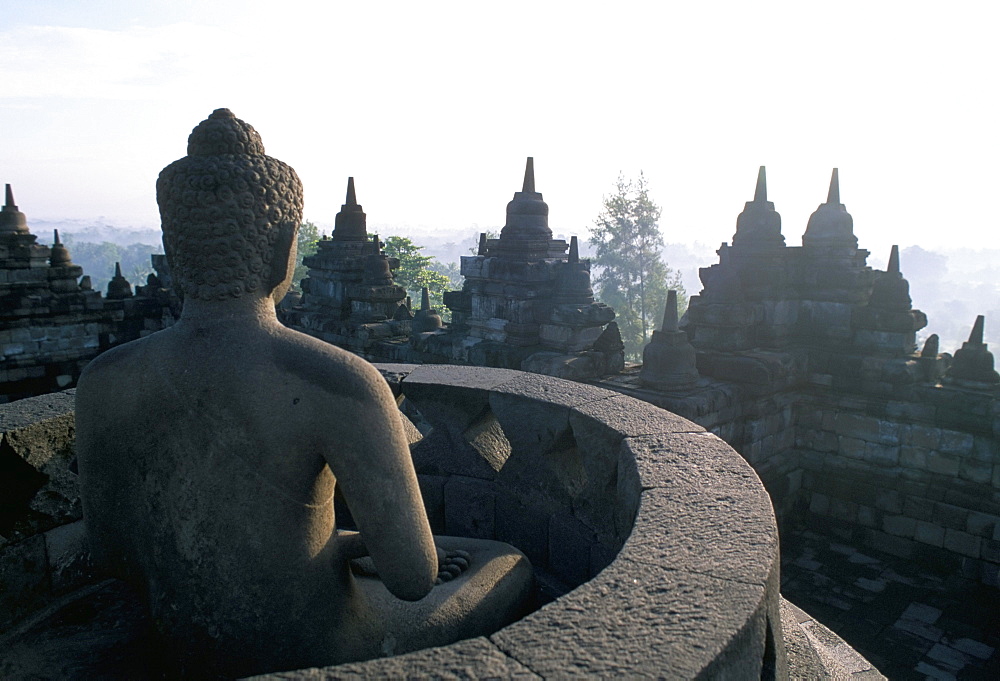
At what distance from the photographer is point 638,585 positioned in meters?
1.61

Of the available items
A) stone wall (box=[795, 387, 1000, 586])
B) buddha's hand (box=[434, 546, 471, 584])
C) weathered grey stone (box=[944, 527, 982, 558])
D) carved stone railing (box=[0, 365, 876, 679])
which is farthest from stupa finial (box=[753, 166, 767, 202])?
buddha's hand (box=[434, 546, 471, 584])

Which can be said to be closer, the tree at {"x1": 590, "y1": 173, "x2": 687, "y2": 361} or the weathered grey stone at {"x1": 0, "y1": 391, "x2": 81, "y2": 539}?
the weathered grey stone at {"x1": 0, "y1": 391, "x2": 81, "y2": 539}

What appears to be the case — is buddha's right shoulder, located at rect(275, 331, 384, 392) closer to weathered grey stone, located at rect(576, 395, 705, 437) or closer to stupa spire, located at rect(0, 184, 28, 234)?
weathered grey stone, located at rect(576, 395, 705, 437)

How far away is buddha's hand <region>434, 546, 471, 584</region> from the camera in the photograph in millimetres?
2174

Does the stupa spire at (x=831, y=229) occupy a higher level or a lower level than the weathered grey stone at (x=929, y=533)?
higher

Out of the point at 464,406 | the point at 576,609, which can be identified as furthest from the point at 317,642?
the point at 464,406

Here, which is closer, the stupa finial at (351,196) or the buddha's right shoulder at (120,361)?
the buddha's right shoulder at (120,361)

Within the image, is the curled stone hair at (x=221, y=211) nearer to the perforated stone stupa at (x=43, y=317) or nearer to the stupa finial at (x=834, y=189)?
the stupa finial at (x=834, y=189)

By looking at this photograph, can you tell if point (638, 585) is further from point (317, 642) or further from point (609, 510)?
point (609, 510)

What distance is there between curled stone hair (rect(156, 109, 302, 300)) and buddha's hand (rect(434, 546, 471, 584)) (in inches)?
40.4

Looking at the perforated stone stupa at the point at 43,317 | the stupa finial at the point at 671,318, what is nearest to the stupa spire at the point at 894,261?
the stupa finial at the point at 671,318

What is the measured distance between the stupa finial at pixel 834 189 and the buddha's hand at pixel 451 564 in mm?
7648

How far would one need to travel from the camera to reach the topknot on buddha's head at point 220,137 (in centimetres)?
178

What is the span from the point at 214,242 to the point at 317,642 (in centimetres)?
106
